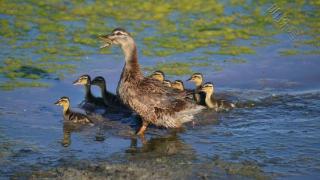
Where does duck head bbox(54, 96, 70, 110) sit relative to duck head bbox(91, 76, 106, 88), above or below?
below

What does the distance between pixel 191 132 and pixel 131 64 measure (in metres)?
1.23

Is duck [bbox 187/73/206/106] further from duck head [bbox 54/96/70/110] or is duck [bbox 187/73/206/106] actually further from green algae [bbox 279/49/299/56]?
green algae [bbox 279/49/299/56]

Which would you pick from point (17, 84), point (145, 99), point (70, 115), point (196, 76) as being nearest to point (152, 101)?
point (145, 99)

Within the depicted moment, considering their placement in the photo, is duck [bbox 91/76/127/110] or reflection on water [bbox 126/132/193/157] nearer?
reflection on water [bbox 126/132/193/157]

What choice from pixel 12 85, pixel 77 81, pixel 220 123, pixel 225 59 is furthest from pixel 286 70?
pixel 12 85

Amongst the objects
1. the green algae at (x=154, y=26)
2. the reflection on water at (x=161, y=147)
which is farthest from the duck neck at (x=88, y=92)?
the reflection on water at (x=161, y=147)

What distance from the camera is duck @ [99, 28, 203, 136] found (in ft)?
31.3

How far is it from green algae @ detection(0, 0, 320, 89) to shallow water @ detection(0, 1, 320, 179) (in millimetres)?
228

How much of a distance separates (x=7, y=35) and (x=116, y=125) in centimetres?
464

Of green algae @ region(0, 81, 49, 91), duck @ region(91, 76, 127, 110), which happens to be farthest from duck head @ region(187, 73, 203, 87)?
green algae @ region(0, 81, 49, 91)

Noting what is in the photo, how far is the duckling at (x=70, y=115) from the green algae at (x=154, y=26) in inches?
71.1

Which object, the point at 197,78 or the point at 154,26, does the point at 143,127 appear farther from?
the point at 154,26

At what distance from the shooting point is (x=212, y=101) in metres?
10.6

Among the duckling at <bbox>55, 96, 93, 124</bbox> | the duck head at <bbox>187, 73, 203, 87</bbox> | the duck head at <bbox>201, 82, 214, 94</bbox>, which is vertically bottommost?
the duckling at <bbox>55, 96, 93, 124</bbox>
